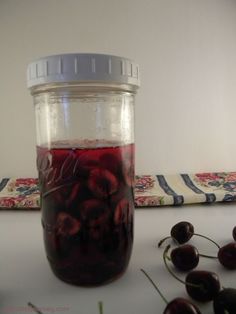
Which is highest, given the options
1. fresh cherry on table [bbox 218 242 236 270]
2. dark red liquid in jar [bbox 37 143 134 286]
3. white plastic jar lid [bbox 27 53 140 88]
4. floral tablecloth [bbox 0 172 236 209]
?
white plastic jar lid [bbox 27 53 140 88]

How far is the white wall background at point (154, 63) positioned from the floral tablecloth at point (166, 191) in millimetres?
255

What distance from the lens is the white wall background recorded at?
1.19 meters

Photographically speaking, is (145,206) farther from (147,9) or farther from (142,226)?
(147,9)

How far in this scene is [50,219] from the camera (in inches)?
13.4

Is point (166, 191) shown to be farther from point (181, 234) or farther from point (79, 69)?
point (79, 69)

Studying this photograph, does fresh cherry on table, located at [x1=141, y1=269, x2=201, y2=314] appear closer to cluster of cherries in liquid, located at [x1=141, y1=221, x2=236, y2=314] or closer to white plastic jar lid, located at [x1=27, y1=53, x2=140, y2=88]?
cluster of cherries in liquid, located at [x1=141, y1=221, x2=236, y2=314]

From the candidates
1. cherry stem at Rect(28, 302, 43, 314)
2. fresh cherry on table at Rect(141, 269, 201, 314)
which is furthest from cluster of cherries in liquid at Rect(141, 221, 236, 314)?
cherry stem at Rect(28, 302, 43, 314)

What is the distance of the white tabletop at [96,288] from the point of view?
12.0 inches

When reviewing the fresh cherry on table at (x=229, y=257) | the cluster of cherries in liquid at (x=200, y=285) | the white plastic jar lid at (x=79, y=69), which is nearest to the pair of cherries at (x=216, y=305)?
the cluster of cherries in liquid at (x=200, y=285)

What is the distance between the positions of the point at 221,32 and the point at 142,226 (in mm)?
1013

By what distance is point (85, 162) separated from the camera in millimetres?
321

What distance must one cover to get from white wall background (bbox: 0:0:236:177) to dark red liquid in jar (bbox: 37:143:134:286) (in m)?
0.93

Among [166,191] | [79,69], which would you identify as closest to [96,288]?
[79,69]

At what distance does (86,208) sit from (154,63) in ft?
3.38
